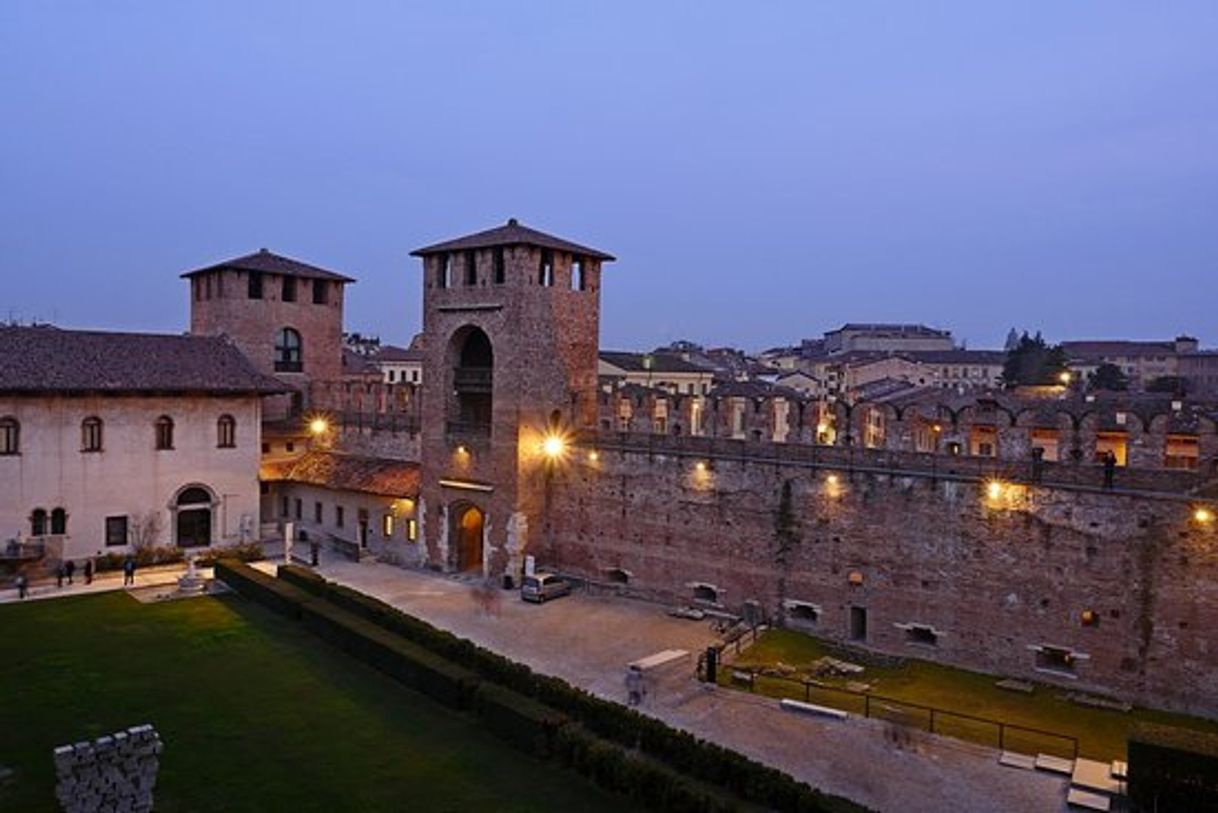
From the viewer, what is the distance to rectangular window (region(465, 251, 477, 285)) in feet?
98.6

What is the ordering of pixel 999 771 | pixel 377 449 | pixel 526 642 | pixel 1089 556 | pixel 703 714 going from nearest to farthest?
pixel 999 771 → pixel 703 714 → pixel 1089 556 → pixel 526 642 → pixel 377 449

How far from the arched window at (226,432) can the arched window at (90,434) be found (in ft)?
13.1

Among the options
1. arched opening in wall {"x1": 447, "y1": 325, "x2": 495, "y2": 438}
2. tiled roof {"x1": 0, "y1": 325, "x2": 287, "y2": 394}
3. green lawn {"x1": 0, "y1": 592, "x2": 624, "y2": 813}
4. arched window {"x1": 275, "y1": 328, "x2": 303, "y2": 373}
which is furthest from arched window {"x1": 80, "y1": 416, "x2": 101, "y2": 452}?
arched opening in wall {"x1": 447, "y1": 325, "x2": 495, "y2": 438}

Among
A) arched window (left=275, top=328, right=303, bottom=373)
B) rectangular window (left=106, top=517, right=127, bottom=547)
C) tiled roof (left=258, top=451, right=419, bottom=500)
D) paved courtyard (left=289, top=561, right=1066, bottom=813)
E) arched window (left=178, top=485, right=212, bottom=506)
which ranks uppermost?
arched window (left=275, top=328, right=303, bottom=373)

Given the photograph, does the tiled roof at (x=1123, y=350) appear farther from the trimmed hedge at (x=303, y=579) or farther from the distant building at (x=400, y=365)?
the trimmed hedge at (x=303, y=579)

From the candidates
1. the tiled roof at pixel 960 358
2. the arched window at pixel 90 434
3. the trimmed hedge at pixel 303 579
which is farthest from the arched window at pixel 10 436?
the tiled roof at pixel 960 358

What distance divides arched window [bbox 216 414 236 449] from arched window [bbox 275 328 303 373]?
4.85 metres

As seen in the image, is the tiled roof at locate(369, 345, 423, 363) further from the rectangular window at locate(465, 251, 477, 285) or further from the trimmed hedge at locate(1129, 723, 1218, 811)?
the trimmed hedge at locate(1129, 723, 1218, 811)

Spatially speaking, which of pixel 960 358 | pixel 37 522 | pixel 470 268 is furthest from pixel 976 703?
pixel 960 358

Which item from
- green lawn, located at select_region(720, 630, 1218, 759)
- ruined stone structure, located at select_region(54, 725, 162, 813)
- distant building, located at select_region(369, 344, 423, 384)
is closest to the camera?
ruined stone structure, located at select_region(54, 725, 162, 813)

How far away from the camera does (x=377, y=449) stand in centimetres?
3531

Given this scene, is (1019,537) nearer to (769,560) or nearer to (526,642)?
(769,560)

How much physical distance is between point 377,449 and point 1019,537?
23.1 metres

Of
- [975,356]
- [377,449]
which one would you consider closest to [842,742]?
[377,449]
